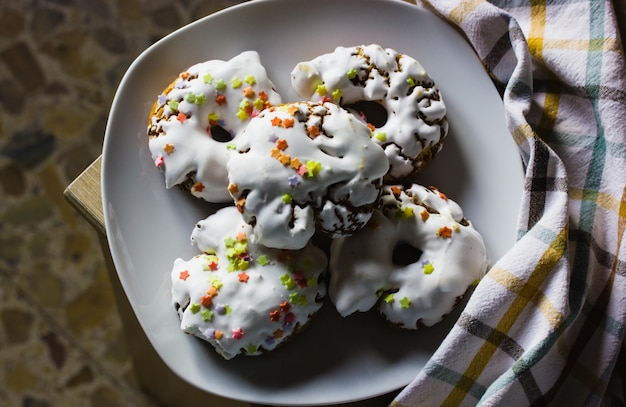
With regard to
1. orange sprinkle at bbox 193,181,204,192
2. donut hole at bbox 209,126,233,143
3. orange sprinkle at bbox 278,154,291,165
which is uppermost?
orange sprinkle at bbox 278,154,291,165

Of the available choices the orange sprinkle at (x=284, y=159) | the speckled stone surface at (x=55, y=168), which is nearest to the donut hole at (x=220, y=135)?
the orange sprinkle at (x=284, y=159)

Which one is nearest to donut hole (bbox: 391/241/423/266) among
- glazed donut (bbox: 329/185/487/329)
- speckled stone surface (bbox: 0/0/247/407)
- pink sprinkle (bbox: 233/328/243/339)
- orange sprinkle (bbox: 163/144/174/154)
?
glazed donut (bbox: 329/185/487/329)

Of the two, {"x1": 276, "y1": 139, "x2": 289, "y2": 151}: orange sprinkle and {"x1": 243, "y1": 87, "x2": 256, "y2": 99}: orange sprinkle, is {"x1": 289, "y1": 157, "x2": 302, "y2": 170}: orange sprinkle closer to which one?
{"x1": 276, "y1": 139, "x2": 289, "y2": 151}: orange sprinkle

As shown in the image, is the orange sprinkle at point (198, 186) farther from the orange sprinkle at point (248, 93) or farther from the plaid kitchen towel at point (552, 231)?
the plaid kitchen towel at point (552, 231)

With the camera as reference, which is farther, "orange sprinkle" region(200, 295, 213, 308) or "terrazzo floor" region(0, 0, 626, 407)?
"terrazzo floor" region(0, 0, 626, 407)

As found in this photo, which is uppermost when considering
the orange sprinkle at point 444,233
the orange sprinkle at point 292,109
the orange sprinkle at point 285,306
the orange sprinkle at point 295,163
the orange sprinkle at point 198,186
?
the orange sprinkle at point 292,109

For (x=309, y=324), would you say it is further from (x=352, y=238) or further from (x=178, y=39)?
(x=178, y=39)

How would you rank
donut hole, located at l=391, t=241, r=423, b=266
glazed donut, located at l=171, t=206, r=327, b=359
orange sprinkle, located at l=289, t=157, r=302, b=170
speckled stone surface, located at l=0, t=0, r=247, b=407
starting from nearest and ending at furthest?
orange sprinkle, located at l=289, t=157, r=302, b=170, glazed donut, located at l=171, t=206, r=327, b=359, donut hole, located at l=391, t=241, r=423, b=266, speckled stone surface, located at l=0, t=0, r=247, b=407
